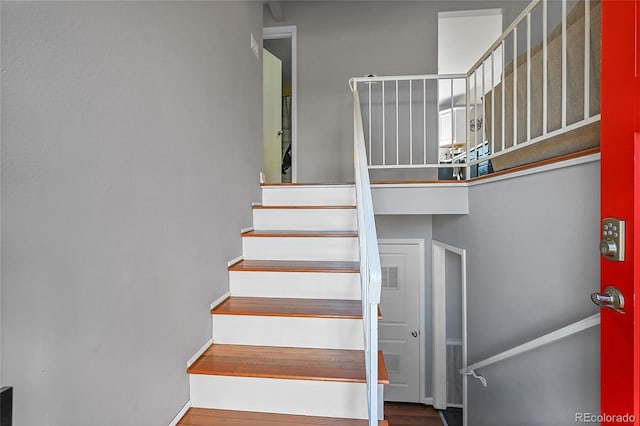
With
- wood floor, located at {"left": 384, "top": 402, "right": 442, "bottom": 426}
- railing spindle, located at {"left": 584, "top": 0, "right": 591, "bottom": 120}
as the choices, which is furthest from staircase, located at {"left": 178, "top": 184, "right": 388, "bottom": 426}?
wood floor, located at {"left": 384, "top": 402, "right": 442, "bottom": 426}

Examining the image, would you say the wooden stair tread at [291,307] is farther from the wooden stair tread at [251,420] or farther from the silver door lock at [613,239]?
the silver door lock at [613,239]

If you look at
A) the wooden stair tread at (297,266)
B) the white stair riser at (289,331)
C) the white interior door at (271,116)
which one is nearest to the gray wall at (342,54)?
the white interior door at (271,116)

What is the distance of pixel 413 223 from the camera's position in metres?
3.79

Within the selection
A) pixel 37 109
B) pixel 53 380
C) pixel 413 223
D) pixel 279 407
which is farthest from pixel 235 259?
pixel 413 223

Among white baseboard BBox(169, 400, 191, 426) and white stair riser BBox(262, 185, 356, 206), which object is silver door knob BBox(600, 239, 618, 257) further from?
white stair riser BBox(262, 185, 356, 206)

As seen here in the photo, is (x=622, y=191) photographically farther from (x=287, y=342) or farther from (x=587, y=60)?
(x=287, y=342)

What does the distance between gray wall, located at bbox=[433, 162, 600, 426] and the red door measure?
36 cm

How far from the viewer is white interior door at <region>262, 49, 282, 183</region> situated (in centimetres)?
395

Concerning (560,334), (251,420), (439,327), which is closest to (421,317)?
(439,327)

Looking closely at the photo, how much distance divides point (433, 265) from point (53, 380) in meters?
3.46

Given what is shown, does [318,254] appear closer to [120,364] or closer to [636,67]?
[120,364]

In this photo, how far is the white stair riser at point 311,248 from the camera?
7.06ft

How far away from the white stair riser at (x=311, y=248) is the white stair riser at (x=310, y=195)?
1.68 feet

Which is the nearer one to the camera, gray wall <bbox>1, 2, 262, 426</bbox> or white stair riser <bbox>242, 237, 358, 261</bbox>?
gray wall <bbox>1, 2, 262, 426</bbox>
